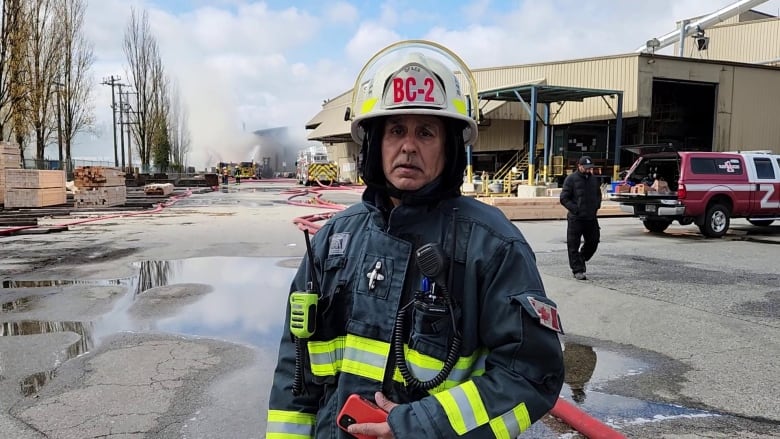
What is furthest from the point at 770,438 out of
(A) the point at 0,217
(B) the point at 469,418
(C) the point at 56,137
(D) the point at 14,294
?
(C) the point at 56,137

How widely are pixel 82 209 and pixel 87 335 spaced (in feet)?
48.9

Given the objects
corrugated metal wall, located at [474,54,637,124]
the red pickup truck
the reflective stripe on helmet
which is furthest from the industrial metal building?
the reflective stripe on helmet

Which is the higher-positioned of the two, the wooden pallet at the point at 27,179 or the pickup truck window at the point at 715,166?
the pickup truck window at the point at 715,166

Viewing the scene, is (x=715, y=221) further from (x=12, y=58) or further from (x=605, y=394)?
(x=12, y=58)

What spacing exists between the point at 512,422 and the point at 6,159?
19.4 meters

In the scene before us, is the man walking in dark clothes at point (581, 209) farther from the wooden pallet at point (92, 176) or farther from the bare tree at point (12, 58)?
the bare tree at point (12, 58)

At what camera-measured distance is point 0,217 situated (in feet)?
44.4

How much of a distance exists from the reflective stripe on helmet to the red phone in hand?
0.52 ft

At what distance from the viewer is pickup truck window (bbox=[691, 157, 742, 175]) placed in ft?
39.9

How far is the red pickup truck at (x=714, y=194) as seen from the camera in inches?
471

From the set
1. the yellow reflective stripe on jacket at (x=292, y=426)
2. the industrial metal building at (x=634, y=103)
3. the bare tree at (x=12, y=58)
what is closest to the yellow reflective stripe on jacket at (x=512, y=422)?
the yellow reflective stripe on jacket at (x=292, y=426)

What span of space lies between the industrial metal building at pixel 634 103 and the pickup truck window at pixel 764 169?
11.0 m

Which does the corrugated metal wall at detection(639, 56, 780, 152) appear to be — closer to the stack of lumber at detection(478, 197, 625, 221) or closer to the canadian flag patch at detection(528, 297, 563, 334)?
the stack of lumber at detection(478, 197, 625, 221)

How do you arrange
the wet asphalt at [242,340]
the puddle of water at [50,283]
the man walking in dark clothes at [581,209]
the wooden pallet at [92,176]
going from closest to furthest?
1. the wet asphalt at [242,340]
2. the puddle of water at [50,283]
3. the man walking in dark clothes at [581,209]
4. the wooden pallet at [92,176]
